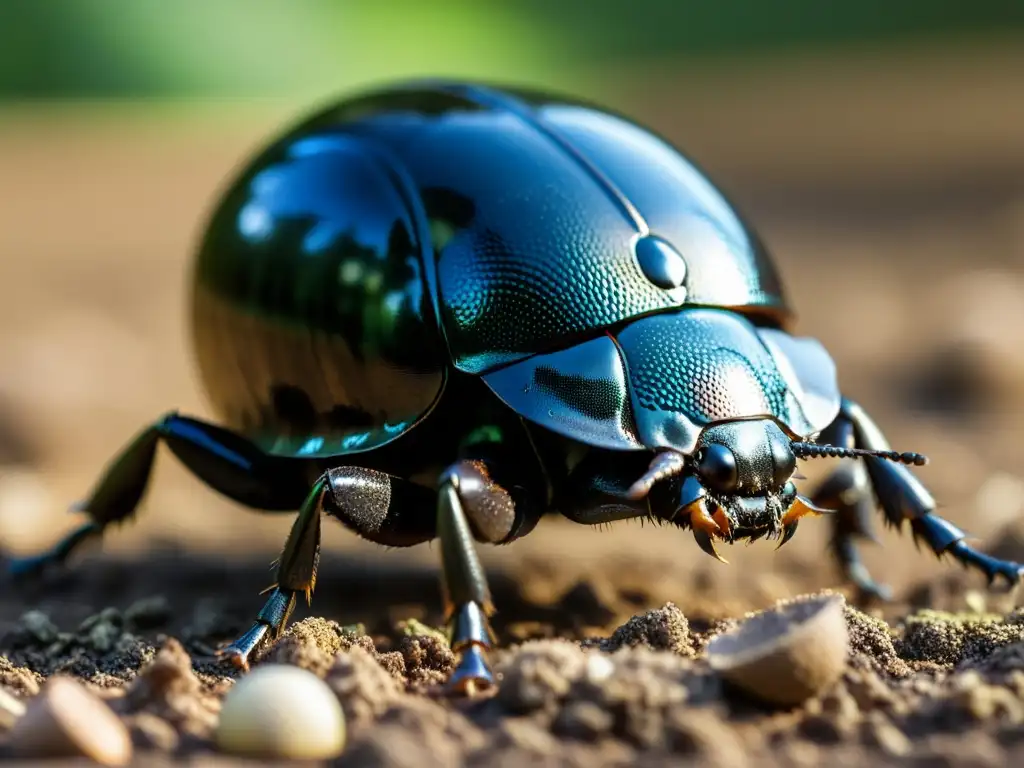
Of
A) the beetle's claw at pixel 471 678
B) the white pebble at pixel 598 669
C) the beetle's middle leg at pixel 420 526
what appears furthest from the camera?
the beetle's middle leg at pixel 420 526

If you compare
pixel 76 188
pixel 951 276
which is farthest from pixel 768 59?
pixel 951 276

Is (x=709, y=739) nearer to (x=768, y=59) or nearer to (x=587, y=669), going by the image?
(x=587, y=669)

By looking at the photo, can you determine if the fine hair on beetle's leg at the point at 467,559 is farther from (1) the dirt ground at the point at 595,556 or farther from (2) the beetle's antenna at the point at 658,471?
(2) the beetle's antenna at the point at 658,471

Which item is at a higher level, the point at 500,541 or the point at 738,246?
the point at 738,246

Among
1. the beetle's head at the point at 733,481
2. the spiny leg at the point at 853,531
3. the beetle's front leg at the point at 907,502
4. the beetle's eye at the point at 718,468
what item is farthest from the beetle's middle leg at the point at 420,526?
the spiny leg at the point at 853,531

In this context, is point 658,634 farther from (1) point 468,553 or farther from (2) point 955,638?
(2) point 955,638

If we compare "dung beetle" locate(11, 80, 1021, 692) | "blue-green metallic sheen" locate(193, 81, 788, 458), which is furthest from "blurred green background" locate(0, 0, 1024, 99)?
"dung beetle" locate(11, 80, 1021, 692)
